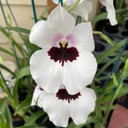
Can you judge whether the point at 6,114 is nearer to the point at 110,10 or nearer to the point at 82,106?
the point at 82,106

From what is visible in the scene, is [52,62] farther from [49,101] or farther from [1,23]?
[1,23]

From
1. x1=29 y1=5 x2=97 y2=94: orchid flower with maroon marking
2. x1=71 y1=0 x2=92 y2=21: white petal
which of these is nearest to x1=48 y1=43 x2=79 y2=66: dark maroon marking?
x1=29 y1=5 x2=97 y2=94: orchid flower with maroon marking

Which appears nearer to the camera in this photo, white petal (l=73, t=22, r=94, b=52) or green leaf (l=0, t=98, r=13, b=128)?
white petal (l=73, t=22, r=94, b=52)

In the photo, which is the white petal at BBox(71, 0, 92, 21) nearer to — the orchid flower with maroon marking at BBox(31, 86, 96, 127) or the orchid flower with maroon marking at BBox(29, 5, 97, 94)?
the orchid flower with maroon marking at BBox(29, 5, 97, 94)

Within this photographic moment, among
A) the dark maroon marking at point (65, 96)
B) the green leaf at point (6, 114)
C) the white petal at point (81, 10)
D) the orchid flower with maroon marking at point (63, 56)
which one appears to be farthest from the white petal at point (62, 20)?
the green leaf at point (6, 114)

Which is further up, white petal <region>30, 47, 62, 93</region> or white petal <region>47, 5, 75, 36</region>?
white petal <region>47, 5, 75, 36</region>

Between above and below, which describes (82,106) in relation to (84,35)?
below

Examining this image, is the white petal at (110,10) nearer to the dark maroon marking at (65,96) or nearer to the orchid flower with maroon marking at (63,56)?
the orchid flower with maroon marking at (63,56)

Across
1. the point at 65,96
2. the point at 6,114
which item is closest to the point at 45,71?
the point at 65,96
